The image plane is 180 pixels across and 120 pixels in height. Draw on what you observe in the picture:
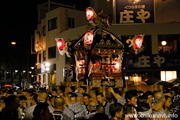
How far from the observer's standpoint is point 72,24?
3659cm

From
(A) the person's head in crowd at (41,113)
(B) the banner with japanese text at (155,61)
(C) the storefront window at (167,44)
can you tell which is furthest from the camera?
(C) the storefront window at (167,44)

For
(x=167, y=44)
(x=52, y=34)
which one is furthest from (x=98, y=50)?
(x=52, y=34)

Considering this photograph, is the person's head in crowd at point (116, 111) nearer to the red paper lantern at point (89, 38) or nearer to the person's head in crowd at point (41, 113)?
the person's head in crowd at point (41, 113)

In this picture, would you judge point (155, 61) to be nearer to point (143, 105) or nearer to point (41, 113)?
point (143, 105)

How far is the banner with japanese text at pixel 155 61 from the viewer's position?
25.9 meters

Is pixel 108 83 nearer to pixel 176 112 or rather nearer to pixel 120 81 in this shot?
pixel 120 81

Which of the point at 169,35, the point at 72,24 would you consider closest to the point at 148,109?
the point at 169,35

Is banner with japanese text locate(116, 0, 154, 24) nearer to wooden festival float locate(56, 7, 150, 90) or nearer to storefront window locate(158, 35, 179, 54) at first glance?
storefront window locate(158, 35, 179, 54)

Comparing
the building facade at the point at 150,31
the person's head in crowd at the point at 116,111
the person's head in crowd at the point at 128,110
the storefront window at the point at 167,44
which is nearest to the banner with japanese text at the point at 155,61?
the building facade at the point at 150,31

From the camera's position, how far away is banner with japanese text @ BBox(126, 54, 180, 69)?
25906 millimetres

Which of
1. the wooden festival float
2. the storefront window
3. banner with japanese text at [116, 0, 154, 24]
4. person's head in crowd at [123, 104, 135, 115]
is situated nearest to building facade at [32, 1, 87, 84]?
banner with japanese text at [116, 0, 154, 24]

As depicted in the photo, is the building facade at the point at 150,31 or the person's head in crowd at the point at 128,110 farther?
the building facade at the point at 150,31

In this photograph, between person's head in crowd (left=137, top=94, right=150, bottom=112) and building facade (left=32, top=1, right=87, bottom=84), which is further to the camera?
building facade (left=32, top=1, right=87, bottom=84)

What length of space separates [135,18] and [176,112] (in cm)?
2358
